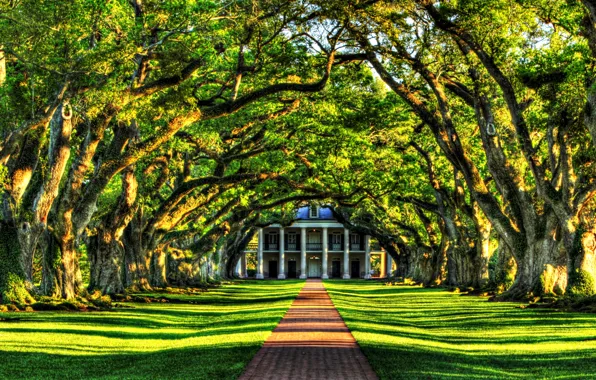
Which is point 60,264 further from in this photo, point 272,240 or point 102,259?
point 272,240

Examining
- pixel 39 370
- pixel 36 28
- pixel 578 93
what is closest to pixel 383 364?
pixel 39 370

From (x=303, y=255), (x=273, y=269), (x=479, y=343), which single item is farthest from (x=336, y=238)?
(x=479, y=343)

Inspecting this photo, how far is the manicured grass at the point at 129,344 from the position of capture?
1246 cm

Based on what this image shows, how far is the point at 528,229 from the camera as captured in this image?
27219mm

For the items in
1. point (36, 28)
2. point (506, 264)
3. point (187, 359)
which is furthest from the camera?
point (506, 264)

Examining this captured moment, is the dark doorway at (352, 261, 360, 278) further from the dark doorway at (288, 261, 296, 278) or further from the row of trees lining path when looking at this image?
the row of trees lining path

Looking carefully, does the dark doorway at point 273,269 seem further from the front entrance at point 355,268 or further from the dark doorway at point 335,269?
the front entrance at point 355,268

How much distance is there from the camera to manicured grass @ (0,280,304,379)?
12461 millimetres

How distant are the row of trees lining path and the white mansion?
72.9 meters

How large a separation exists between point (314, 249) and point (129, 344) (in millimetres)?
96840

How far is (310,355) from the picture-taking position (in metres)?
14.0

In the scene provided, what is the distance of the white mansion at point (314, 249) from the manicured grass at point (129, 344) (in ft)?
276

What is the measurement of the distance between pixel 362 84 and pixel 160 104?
844 cm

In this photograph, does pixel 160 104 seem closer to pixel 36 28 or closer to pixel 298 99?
pixel 36 28
